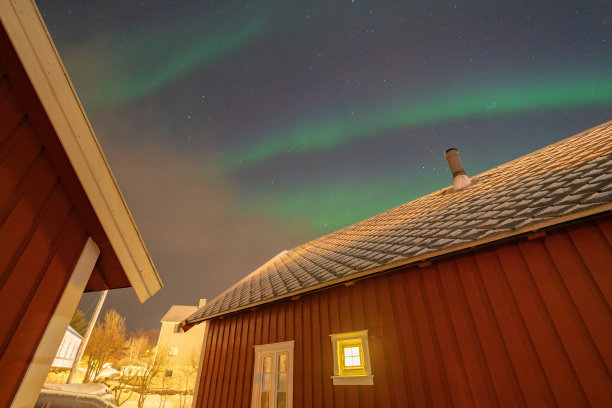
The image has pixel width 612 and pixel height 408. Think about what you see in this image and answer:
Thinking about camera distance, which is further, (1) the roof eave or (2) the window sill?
(2) the window sill

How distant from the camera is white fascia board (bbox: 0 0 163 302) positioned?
1.73 m

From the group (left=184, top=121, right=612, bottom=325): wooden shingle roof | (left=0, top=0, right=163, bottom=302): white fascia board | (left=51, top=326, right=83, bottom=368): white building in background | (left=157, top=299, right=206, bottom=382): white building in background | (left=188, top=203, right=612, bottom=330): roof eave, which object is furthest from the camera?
(left=157, top=299, right=206, bottom=382): white building in background

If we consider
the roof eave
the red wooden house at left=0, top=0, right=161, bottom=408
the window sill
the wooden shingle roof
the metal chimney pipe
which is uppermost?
the metal chimney pipe

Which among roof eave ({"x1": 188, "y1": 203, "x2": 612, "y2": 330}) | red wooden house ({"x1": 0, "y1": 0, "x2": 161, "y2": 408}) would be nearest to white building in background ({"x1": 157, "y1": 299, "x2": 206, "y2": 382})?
roof eave ({"x1": 188, "y1": 203, "x2": 612, "y2": 330})

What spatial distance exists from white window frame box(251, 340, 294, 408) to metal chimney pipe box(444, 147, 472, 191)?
6.52 m

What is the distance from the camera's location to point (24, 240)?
1.87 m

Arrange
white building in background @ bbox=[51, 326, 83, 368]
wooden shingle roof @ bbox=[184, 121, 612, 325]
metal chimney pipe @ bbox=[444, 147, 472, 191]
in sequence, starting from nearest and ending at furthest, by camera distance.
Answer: wooden shingle roof @ bbox=[184, 121, 612, 325], metal chimney pipe @ bbox=[444, 147, 472, 191], white building in background @ bbox=[51, 326, 83, 368]

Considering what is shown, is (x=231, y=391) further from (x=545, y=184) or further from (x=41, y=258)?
(x=545, y=184)

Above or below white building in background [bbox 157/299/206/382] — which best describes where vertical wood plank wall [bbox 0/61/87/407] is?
below

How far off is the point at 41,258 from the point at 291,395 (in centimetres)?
549

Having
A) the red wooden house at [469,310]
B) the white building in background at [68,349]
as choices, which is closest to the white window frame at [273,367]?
the red wooden house at [469,310]

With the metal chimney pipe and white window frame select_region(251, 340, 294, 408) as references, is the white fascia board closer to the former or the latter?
white window frame select_region(251, 340, 294, 408)

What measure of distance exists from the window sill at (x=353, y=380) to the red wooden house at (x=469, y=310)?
0.02 m

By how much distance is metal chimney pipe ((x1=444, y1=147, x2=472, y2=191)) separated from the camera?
8352 mm
